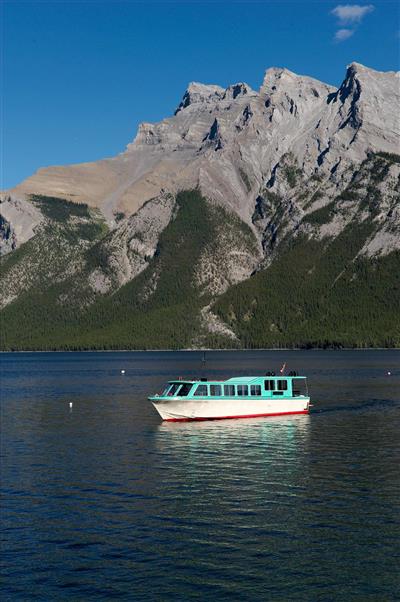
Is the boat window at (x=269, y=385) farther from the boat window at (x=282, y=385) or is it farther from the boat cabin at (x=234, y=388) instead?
the boat window at (x=282, y=385)

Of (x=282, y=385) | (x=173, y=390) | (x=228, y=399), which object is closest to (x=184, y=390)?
(x=173, y=390)

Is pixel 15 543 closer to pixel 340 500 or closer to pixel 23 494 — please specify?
pixel 23 494

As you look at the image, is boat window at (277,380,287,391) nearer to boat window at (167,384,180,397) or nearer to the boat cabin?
the boat cabin

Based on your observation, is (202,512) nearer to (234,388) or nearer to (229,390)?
(229,390)

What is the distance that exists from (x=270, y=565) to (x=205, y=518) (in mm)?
10432

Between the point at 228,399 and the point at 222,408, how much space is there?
5.07 ft

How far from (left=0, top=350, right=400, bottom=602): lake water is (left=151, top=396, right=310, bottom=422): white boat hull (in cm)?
536

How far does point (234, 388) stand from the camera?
111 metres

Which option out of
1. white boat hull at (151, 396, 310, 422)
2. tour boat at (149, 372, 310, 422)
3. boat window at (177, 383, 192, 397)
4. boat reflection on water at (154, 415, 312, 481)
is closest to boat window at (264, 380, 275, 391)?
tour boat at (149, 372, 310, 422)

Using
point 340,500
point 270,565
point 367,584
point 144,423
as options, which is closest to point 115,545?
point 270,565

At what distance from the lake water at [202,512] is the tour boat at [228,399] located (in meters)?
5.52

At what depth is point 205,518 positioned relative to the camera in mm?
51938

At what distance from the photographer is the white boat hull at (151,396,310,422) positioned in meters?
106

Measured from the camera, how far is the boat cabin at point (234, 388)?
10750 centimetres
